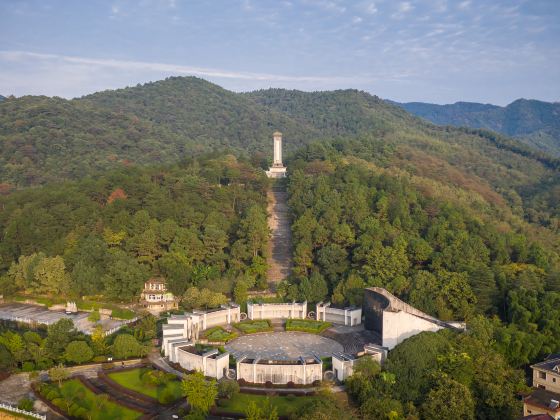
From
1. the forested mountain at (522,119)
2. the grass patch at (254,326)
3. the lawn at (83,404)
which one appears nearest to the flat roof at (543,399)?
the grass patch at (254,326)

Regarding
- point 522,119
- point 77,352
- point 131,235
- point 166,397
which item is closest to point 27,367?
point 77,352

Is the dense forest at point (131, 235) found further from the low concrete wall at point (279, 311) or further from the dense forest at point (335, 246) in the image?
the low concrete wall at point (279, 311)

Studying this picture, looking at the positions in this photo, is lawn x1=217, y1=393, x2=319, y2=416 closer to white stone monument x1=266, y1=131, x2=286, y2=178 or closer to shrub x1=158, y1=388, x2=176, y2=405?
shrub x1=158, y1=388, x2=176, y2=405

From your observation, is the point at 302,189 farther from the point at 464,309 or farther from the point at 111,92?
the point at 111,92

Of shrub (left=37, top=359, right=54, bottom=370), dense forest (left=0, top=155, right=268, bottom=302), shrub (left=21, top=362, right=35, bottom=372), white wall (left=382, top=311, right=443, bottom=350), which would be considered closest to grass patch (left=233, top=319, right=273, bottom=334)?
dense forest (left=0, top=155, right=268, bottom=302)

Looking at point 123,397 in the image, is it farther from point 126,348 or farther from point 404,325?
point 404,325

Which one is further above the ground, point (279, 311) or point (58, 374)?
point (279, 311)
